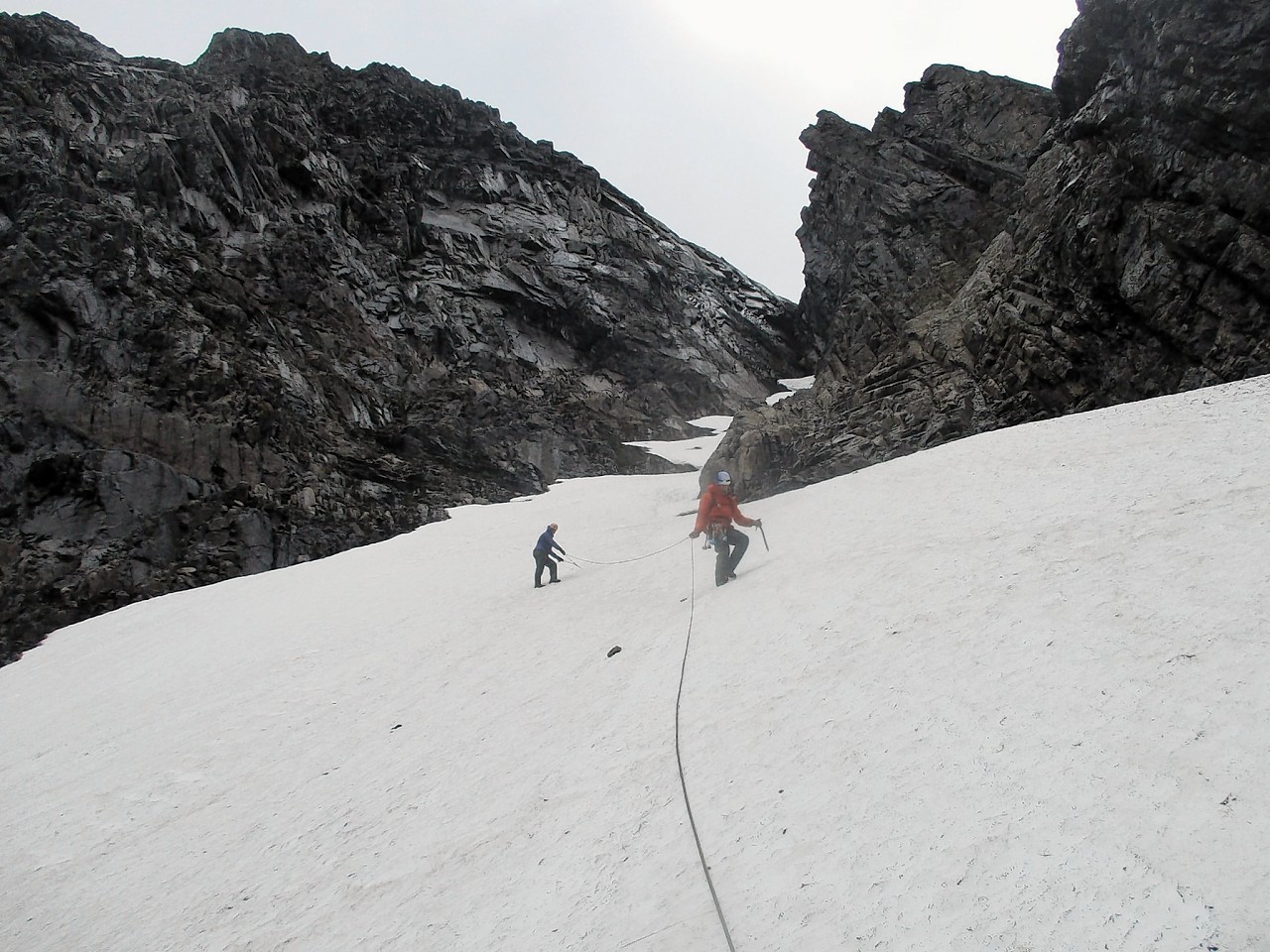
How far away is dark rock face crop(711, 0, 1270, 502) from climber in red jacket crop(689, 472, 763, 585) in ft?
36.0

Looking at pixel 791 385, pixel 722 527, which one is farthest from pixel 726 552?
pixel 791 385

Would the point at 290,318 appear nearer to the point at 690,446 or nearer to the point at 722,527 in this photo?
the point at 690,446

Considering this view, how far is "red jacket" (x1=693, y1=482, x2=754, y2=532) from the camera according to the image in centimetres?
1051

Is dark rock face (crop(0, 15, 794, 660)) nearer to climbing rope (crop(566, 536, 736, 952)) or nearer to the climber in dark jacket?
the climber in dark jacket

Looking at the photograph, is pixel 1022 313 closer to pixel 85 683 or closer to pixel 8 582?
pixel 85 683

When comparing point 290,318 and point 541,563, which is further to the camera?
point 290,318

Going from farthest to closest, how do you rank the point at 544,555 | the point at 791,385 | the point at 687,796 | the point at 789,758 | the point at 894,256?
the point at 791,385 < the point at 894,256 < the point at 544,555 < the point at 789,758 < the point at 687,796

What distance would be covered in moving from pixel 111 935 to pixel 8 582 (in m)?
24.4

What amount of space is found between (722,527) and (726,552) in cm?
42

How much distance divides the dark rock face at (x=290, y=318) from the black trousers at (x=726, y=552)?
18.6m

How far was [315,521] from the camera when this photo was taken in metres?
29.5

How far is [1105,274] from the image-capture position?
17156 mm

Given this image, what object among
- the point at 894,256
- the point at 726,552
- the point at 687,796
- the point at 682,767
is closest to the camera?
the point at 687,796

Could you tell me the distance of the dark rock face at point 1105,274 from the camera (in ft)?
→ 49.1
